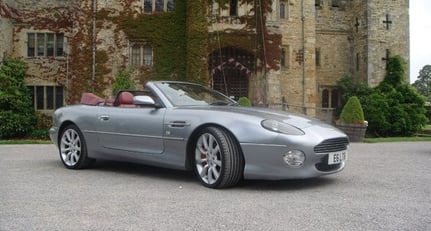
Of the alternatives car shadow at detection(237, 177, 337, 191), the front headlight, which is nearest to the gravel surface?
car shadow at detection(237, 177, 337, 191)

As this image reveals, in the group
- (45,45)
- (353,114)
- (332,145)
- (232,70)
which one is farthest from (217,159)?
(45,45)

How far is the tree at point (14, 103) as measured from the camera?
66.2 ft

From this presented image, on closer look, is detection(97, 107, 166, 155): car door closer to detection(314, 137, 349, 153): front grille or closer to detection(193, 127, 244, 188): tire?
detection(193, 127, 244, 188): tire

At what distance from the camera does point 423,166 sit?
779cm

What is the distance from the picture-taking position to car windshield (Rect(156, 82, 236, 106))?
21.0ft

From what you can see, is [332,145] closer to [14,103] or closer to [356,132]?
[356,132]

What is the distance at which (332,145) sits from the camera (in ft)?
18.4

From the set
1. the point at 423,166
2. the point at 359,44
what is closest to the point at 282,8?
the point at 359,44

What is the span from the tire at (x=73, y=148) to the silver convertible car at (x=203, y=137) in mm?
15

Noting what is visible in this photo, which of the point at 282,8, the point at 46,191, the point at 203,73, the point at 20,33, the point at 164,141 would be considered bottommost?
the point at 46,191

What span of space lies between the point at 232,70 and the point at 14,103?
10.2 metres

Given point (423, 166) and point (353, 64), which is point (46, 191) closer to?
point (423, 166)

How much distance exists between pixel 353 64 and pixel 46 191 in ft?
85.9

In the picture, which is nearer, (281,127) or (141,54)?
(281,127)
